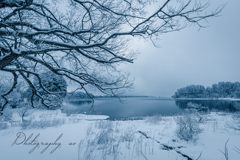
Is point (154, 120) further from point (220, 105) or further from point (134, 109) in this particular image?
point (220, 105)

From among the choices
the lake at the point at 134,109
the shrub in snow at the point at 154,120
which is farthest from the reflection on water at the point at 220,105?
the shrub in snow at the point at 154,120

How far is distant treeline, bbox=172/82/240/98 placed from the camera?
8512cm

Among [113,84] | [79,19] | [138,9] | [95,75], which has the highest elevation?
[138,9]

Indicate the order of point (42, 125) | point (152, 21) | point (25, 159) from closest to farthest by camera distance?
point (152, 21)
point (25, 159)
point (42, 125)

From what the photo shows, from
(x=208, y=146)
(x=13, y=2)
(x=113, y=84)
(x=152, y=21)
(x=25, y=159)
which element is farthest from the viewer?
(x=208, y=146)

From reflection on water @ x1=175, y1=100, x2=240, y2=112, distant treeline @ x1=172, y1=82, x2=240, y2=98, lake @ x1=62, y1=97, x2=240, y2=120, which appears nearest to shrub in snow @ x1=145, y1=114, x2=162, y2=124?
lake @ x1=62, y1=97, x2=240, y2=120

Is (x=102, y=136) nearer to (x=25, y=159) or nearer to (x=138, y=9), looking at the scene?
(x=25, y=159)

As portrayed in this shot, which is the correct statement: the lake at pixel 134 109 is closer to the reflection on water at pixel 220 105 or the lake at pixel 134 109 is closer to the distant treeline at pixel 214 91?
the reflection on water at pixel 220 105

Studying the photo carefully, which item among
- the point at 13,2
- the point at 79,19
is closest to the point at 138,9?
the point at 79,19

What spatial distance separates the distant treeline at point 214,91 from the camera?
8512 centimetres

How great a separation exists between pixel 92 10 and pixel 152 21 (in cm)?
179

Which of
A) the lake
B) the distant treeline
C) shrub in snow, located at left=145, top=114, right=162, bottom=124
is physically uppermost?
the distant treeline

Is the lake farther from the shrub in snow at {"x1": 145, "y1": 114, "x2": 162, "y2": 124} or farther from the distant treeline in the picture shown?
the distant treeline

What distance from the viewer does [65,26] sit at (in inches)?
127
